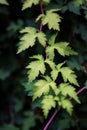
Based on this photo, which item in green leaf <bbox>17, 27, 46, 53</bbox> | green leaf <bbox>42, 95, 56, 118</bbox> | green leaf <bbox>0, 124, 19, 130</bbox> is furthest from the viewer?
green leaf <bbox>0, 124, 19, 130</bbox>

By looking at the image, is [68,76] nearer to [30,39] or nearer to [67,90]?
[67,90]

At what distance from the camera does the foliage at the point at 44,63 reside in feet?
5.11

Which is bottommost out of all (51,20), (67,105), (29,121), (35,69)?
(29,121)

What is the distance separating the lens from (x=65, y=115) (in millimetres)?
1920

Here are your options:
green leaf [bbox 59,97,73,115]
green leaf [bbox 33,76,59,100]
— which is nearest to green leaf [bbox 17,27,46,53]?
green leaf [bbox 33,76,59,100]

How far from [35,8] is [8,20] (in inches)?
30.4

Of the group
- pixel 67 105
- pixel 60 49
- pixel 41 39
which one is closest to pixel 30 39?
pixel 41 39

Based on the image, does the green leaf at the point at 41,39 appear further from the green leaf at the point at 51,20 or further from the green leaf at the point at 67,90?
the green leaf at the point at 67,90

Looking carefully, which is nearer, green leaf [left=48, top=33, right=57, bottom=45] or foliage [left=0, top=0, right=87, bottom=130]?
foliage [left=0, top=0, right=87, bottom=130]

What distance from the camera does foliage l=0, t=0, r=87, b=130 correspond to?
156 cm

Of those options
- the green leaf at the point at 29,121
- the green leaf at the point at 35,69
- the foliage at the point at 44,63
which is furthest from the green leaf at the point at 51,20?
the green leaf at the point at 29,121

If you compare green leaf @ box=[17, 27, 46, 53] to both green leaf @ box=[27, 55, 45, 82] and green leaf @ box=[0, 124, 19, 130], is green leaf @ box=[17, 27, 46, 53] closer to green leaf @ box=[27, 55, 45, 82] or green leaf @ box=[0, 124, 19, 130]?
green leaf @ box=[27, 55, 45, 82]

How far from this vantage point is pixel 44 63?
182cm

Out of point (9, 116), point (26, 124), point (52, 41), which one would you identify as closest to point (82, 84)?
point (52, 41)
